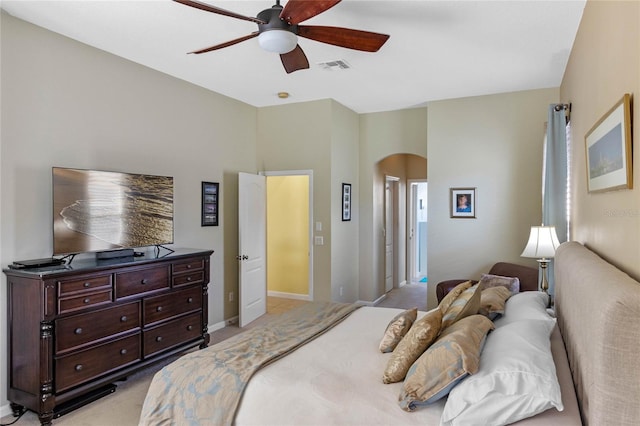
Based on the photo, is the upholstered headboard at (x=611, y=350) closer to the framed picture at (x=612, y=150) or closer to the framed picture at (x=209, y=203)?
the framed picture at (x=612, y=150)

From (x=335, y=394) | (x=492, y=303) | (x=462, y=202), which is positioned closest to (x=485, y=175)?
(x=462, y=202)

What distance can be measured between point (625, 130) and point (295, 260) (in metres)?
5.61

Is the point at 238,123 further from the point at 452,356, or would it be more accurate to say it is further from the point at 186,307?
the point at 452,356

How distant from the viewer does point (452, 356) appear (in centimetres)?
166

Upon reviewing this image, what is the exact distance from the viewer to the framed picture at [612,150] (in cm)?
152

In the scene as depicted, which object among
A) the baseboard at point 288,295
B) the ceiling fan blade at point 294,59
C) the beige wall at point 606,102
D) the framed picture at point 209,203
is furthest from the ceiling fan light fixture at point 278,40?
the baseboard at point 288,295

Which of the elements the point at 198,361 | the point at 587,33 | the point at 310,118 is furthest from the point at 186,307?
the point at 587,33

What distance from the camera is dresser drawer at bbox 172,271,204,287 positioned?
147 inches

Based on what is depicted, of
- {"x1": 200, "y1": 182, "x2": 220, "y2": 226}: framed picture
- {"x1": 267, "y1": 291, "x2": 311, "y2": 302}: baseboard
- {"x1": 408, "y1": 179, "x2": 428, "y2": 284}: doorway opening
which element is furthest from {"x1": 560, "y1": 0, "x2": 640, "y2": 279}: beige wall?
{"x1": 408, "y1": 179, "x2": 428, "y2": 284}: doorway opening

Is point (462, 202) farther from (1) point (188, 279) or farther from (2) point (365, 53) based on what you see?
(1) point (188, 279)

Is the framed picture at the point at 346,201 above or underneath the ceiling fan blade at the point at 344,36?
underneath

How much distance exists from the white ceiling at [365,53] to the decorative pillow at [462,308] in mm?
1925

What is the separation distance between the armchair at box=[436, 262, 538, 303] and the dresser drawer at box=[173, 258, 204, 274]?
8.76 feet

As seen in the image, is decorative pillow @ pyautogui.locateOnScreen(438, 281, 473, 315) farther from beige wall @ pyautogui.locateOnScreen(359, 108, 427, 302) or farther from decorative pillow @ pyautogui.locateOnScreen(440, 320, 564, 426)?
beige wall @ pyautogui.locateOnScreen(359, 108, 427, 302)
